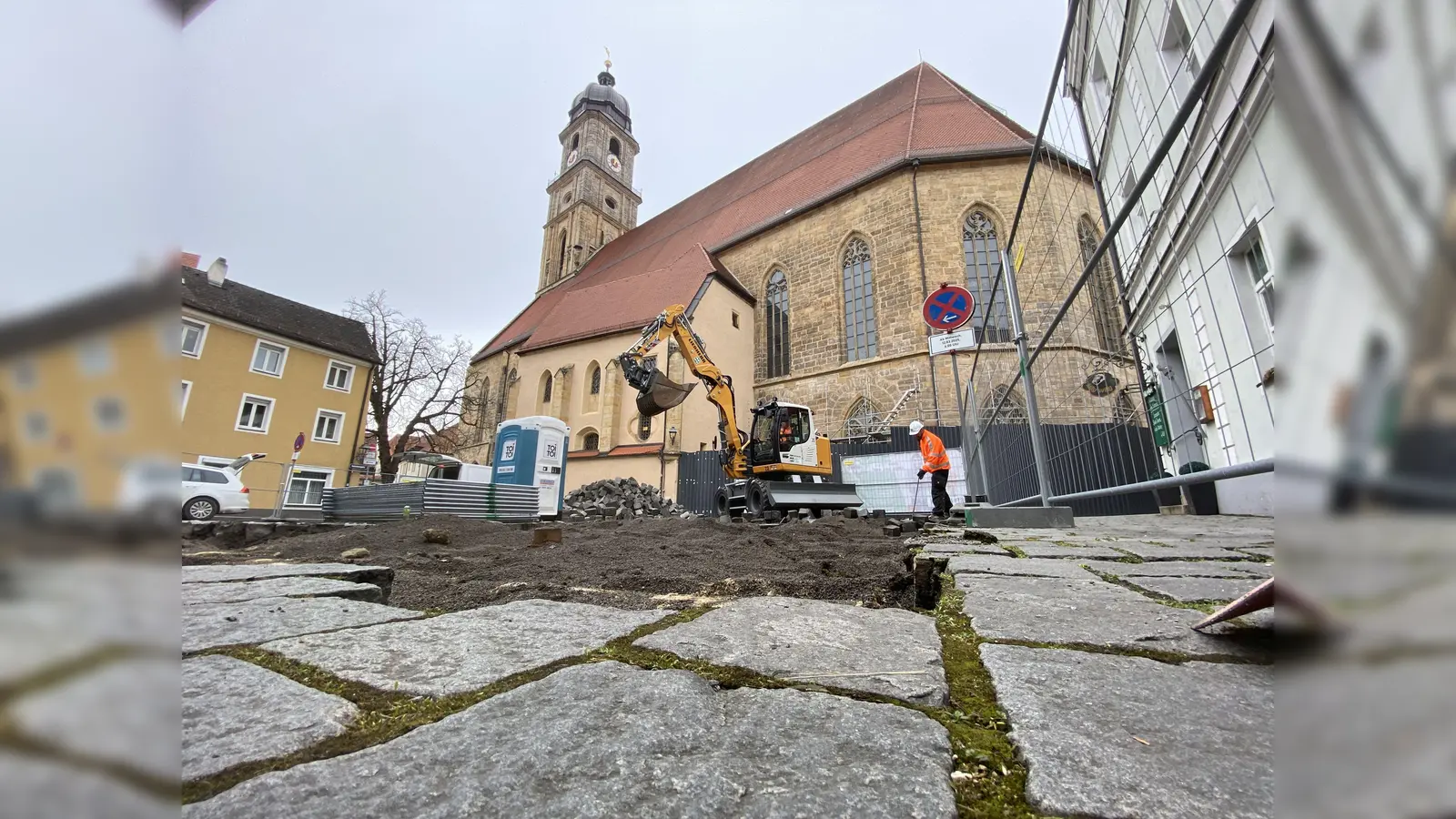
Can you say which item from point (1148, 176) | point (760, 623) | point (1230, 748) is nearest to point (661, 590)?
point (760, 623)

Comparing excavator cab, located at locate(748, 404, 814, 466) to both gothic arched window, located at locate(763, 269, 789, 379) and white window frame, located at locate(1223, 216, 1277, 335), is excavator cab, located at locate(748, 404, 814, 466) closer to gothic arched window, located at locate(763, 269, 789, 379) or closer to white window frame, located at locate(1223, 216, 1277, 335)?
white window frame, located at locate(1223, 216, 1277, 335)

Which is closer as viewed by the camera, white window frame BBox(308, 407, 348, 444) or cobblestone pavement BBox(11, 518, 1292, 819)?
cobblestone pavement BBox(11, 518, 1292, 819)

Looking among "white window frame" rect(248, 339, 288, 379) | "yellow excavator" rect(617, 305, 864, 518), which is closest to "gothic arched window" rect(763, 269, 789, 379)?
"yellow excavator" rect(617, 305, 864, 518)

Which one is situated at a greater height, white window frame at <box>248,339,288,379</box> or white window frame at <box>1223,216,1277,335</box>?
white window frame at <box>248,339,288,379</box>

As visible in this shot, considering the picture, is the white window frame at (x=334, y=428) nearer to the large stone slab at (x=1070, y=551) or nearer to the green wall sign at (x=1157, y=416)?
the large stone slab at (x=1070, y=551)

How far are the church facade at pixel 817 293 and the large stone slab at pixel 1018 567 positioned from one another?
37.8 feet

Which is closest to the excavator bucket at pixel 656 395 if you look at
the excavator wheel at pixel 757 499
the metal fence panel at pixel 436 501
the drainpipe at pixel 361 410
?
the excavator wheel at pixel 757 499

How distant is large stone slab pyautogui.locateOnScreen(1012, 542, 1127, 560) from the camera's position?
253cm

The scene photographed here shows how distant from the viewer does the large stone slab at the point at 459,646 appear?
1090mm
